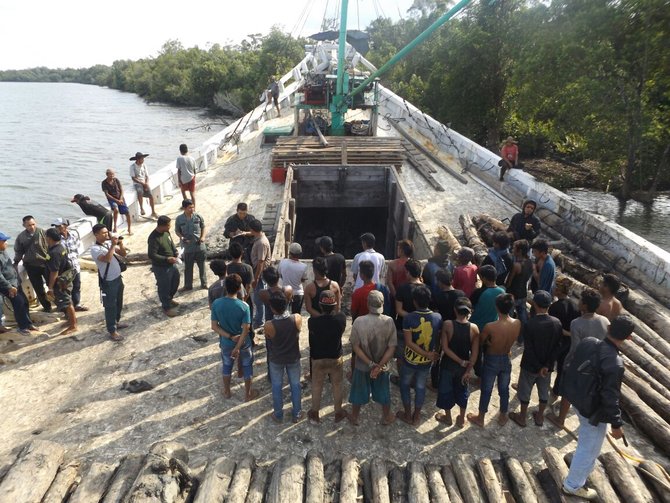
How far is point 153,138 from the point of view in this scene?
3469cm

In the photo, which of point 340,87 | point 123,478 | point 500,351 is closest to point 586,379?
point 500,351

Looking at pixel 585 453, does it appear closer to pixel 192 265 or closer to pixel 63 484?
pixel 63 484

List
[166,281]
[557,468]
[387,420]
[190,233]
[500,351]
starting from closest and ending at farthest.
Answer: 1. [557,468]
2. [500,351]
3. [387,420]
4. [166,281]
5. [190,233]

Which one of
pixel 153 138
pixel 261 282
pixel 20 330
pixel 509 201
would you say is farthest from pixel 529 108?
pixel 153 138

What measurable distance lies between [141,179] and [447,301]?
7.71 meters

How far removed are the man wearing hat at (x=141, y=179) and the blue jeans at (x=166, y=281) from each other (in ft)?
12.1

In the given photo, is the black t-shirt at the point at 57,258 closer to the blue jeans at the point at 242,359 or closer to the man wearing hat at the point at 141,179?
the blue jeans at the point at 242,359

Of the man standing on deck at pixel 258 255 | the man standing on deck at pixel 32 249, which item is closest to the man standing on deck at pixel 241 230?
the man standing on deck at pixel 258 255

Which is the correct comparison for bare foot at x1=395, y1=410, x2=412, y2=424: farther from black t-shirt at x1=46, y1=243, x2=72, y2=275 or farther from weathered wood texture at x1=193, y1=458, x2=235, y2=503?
black t-shirt at x1=46, y1=243, x2=72, y2=275

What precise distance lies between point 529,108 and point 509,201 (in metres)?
3.96

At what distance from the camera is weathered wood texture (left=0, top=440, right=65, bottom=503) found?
371 cm

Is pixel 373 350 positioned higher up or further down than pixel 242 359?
higher up

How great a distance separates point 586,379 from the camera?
3754mm

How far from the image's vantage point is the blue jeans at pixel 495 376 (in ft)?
15.5
